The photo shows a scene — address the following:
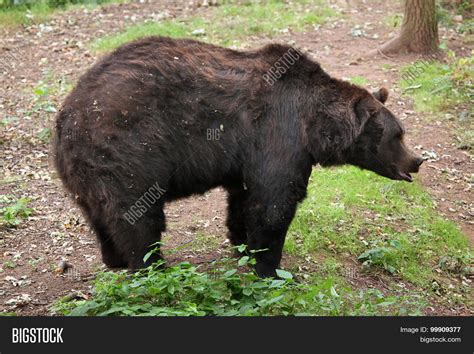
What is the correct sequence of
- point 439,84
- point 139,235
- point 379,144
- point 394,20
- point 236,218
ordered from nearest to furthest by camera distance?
1. point 139,235
2. point 379,144
3. point 236,218
4. point 439,84
5. point 394,20

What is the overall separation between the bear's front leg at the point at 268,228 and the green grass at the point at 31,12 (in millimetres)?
9724

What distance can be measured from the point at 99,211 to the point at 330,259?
282cm

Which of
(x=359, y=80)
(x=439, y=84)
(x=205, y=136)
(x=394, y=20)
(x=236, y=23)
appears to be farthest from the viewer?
(x=394, y=20)

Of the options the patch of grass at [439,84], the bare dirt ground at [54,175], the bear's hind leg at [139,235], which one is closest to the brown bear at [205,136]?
the bear's hind leg at [139,235]

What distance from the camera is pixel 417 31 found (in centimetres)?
1290

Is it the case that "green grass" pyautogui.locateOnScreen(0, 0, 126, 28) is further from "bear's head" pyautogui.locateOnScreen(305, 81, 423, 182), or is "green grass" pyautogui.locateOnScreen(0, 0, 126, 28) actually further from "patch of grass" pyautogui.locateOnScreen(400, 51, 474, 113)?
"bear's head" pyautogui.locateOnScreen(305, 81, 423, 182)

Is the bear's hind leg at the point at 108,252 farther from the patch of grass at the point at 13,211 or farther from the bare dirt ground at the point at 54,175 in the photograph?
the patch of grass at the point at 13,211

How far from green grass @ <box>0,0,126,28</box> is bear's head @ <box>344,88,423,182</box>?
31.9ft

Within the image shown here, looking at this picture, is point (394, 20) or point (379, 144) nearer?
point (379, 144)

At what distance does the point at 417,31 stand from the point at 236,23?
3.62m

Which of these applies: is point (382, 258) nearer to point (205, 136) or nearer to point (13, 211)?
point (205, 136)

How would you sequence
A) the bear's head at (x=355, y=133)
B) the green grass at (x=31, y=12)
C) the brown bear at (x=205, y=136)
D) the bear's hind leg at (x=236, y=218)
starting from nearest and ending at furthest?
the brown bear at (x=205, y=136) < the bear's head at (x=355, y=133) < the bear's hind leg at (x=236, y=218) < the green grass at (x=31, y=12)

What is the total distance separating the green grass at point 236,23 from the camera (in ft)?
44.9

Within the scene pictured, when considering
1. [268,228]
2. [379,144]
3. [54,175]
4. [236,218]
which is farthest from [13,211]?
[379,144]
